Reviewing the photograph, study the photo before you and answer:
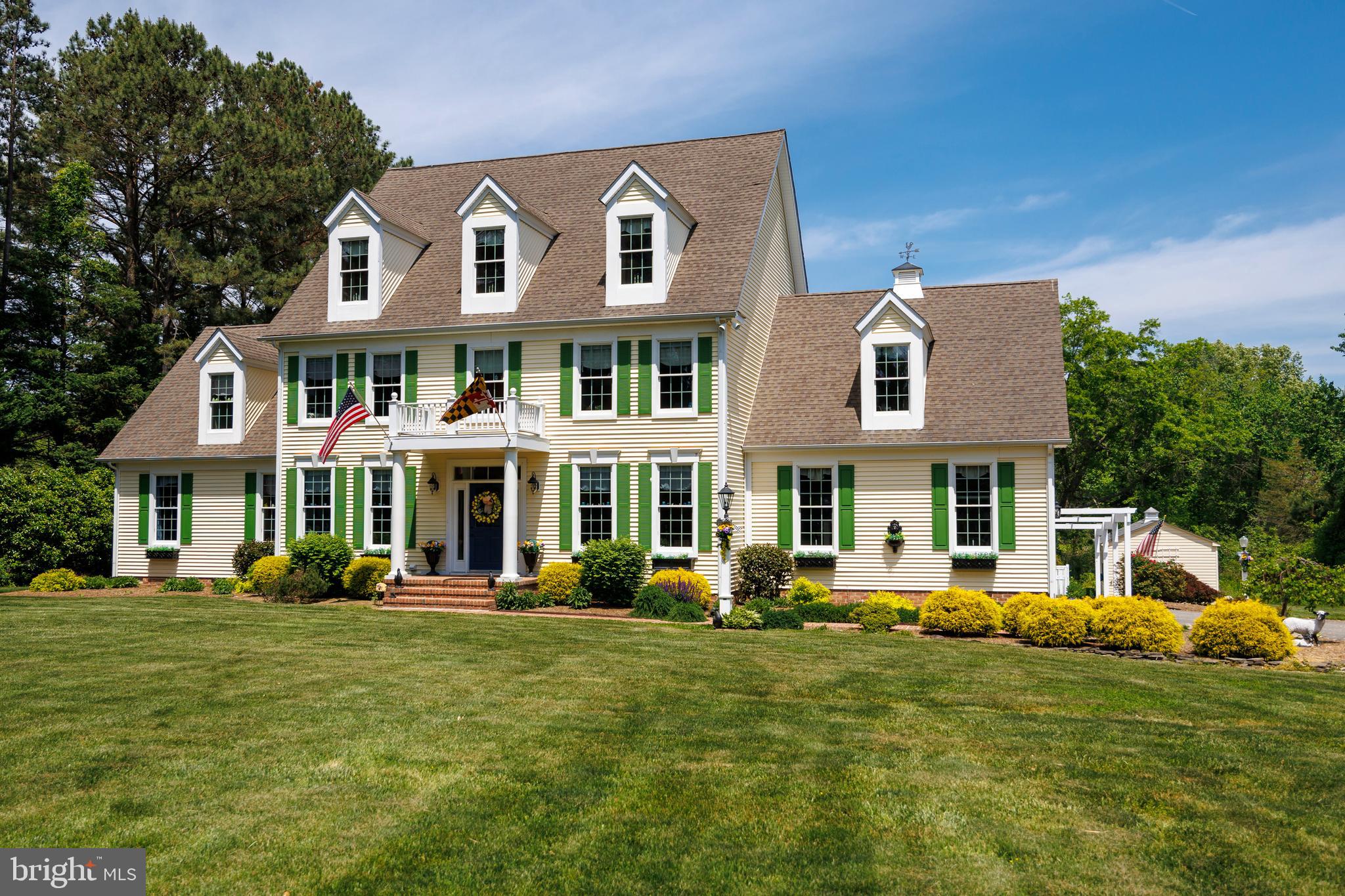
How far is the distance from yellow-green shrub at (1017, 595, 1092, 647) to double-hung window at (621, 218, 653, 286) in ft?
36.6

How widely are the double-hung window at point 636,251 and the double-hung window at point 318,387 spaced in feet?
25.4

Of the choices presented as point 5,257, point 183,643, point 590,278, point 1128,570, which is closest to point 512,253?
point 590,278

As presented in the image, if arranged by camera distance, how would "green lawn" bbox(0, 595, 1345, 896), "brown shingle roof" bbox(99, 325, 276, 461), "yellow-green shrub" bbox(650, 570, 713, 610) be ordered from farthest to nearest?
"brown shingle roof" bbox(99, 325, 276, 461)
"yellow-green shrub" bbox(650, 570, 713, 610)
"green lawn" bbox(0, 595, 1345, 896)

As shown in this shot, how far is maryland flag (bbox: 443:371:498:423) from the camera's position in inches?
818

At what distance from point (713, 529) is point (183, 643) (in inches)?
428

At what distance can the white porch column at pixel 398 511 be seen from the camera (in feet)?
73.0

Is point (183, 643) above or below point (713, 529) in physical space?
below

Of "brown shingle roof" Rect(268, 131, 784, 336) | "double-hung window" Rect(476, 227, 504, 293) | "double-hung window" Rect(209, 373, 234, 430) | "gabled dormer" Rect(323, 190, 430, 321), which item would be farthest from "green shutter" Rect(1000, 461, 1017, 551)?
"double-hung window" Rect(209, 373, 234, 430)

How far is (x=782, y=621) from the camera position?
17.8 meters

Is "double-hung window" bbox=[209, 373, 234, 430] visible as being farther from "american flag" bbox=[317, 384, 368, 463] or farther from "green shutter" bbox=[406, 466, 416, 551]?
"green shutter" bbox=[406, 466, 416, 551]

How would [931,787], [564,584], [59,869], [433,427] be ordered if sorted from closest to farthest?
[59,869] < [931,787] < [564,584] < [433,427]

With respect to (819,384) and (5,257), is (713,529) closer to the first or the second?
(819,384)

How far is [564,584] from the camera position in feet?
68.0

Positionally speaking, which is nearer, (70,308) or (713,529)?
(713,529)
